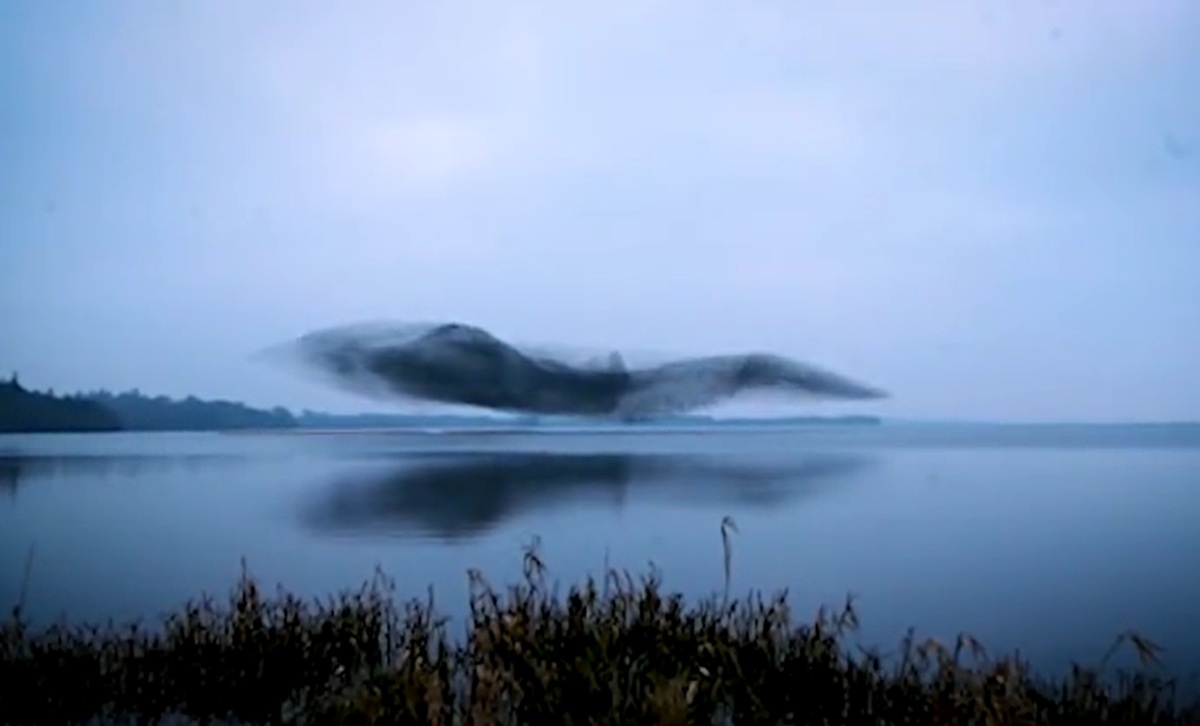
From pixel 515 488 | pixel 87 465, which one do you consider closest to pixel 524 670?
pixel 515 488

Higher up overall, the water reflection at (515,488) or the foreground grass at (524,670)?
the foreground grass at (524,670)

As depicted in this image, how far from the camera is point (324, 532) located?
Answer: 17734 millimetres

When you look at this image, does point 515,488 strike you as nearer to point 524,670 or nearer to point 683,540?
point 683,540

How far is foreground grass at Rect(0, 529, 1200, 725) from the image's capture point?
463 cm

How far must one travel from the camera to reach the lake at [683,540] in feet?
36.0

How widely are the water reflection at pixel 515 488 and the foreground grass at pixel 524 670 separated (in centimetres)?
1014

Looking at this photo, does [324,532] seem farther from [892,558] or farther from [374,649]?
[374,649]

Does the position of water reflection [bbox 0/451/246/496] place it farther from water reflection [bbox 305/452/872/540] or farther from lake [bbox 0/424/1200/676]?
water reflection [bbox 305/452/872/540]

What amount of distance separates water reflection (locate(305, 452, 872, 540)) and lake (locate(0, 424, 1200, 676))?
0.14 meters

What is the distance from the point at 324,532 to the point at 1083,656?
39.9ft

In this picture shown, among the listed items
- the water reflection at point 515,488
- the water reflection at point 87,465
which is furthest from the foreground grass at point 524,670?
the water reflection at point 87,465

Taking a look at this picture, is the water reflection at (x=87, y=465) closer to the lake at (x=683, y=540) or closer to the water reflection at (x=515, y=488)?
the lake at (x=683, y=540)

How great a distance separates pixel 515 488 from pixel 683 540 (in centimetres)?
1094

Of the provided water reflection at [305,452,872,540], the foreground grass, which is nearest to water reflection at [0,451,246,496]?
water reflection at [305,452,872,540]
